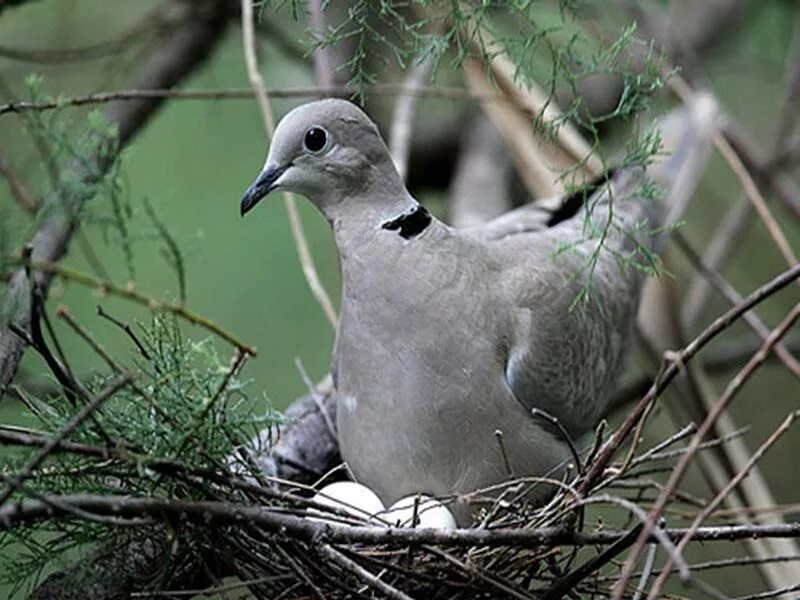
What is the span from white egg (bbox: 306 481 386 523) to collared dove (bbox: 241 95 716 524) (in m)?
0.07

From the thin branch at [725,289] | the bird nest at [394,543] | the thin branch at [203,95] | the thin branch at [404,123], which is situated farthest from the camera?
the thin branch at [404,123]

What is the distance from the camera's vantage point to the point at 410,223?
71.3 inches

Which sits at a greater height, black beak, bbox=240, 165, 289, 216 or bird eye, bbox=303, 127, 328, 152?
bird eye, bbox=303, 127, 328, 152

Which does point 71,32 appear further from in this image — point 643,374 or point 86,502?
point 86,502

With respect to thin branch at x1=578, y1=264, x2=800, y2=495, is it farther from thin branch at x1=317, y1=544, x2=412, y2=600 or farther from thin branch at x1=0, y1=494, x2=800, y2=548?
thin branch at x1=317, y1=544, x2=412, y2=600

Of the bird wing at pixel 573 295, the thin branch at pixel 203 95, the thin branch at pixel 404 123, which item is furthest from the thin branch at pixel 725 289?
the thin branch at pixel 404 123

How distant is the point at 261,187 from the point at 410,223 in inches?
9.0

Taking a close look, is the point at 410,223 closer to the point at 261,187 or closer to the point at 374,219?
the point at 374,219

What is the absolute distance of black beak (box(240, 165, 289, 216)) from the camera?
5.49 ft

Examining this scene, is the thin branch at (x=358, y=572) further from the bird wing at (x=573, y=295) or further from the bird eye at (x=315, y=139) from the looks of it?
the bird eye at (x=315, y=139)

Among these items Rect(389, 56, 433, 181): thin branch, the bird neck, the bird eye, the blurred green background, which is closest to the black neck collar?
the bird neck

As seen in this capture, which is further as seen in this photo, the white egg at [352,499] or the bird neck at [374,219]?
the bird neck at [374,219]

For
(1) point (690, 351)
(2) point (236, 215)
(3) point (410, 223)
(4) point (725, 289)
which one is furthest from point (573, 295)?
(2) point (236, 215)

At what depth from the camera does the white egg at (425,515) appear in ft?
5.35
